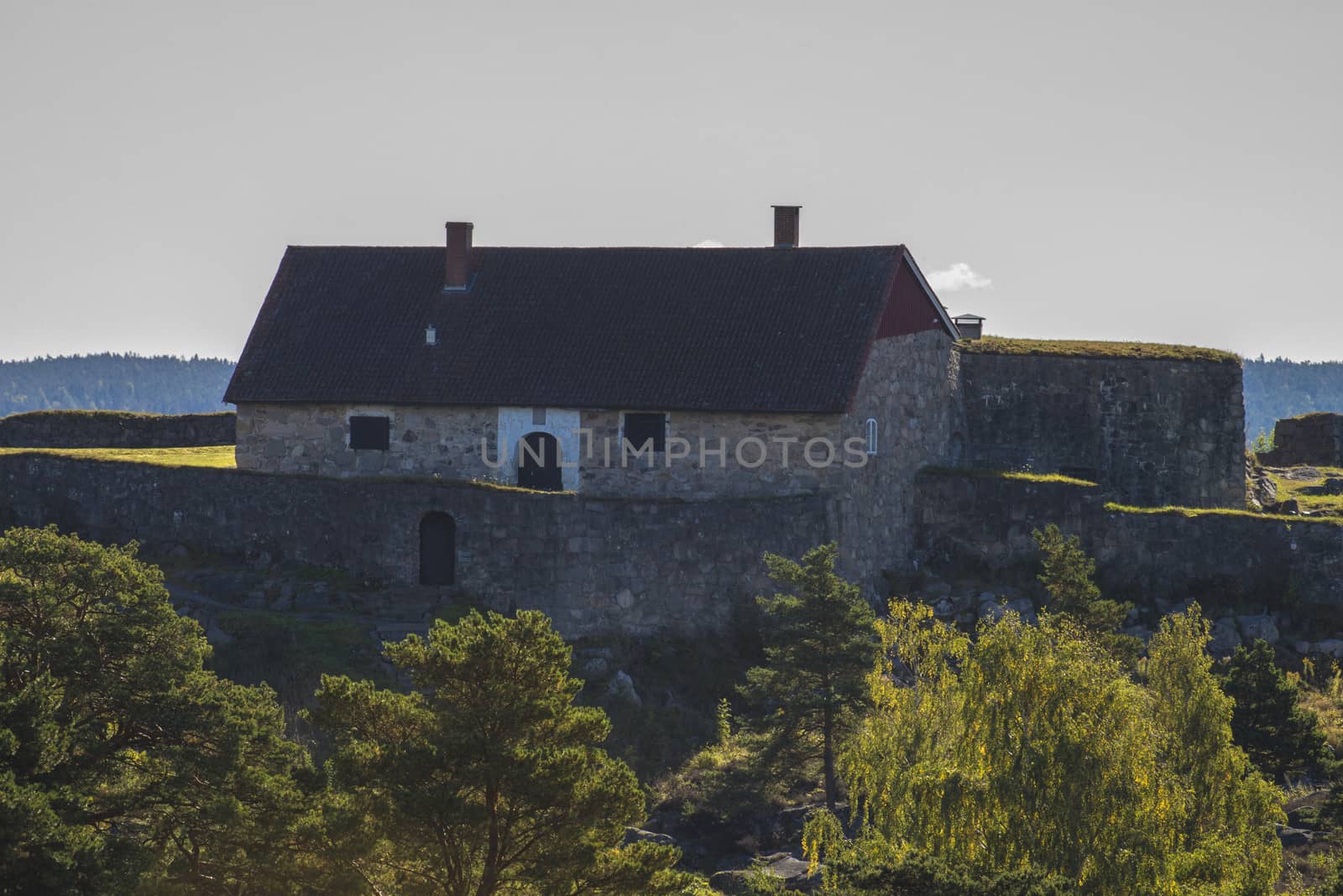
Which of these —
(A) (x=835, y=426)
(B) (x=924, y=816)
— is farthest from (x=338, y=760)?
(A) (x=835, y=426)

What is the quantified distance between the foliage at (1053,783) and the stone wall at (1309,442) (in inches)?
1219

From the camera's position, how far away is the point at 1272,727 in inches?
1237

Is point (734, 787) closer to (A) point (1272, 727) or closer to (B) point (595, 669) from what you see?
(B) point (595, 669)

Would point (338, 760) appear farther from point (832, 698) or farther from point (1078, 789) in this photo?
point (832, 698)

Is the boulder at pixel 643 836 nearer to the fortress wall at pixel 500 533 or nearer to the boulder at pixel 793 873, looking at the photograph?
the boulder at pixel 793 873

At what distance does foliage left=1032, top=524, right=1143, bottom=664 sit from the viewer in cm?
3272

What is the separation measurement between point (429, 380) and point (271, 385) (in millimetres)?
3589

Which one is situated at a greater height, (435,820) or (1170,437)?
(1170,437)

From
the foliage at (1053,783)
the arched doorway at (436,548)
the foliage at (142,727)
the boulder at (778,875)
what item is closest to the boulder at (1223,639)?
the foliage at (1053,783)

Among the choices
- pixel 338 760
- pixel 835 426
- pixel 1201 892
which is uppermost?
pixel 835 426

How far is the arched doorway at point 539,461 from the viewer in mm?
39781

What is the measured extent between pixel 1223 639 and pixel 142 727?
76.5 feet

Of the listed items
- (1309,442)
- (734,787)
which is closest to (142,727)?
(734,787)

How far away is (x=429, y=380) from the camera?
40500 millimetres
